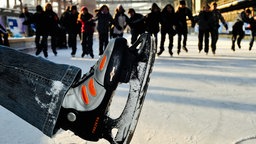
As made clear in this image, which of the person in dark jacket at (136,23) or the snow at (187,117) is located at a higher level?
the person in dark jacket at (136,23)

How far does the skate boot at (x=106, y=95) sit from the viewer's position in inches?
48.2

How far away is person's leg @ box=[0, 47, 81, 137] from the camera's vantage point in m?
1.25

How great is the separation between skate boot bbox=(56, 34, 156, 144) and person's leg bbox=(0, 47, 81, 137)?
0.13 ft

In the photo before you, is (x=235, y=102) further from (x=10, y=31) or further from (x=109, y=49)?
(x=10, y=31)

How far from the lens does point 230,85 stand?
3.80 metres

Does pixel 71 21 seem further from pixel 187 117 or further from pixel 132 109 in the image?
pixel 132 109

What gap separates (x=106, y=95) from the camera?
123cm

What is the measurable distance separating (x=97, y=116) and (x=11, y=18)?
12.4 meters

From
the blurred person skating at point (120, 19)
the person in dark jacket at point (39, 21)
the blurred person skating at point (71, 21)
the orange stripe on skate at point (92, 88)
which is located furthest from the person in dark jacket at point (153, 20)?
the orange stripe on skate at point (92, 88)

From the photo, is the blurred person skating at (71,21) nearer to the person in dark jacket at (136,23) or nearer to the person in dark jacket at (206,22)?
the person in dark jacket at (136,23)

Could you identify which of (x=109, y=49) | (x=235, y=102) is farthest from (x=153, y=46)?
(x=235, y=102)

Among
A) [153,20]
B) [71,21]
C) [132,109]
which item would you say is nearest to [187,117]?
[132,109]

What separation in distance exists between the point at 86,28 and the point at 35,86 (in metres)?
7.47

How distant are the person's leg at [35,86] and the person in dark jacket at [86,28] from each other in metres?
7.11
